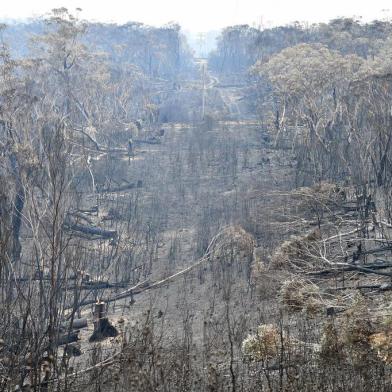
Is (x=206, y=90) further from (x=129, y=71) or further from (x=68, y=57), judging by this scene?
(x=68, y=57)

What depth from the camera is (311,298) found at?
1073 cm

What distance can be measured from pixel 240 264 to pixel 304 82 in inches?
527

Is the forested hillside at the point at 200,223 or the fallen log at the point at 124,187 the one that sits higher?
the forested hillside at the point at 200,223

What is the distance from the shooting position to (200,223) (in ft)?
77.3

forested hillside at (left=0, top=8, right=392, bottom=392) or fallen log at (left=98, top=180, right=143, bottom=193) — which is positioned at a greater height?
forested hillside at (left=0, top=8, right=392, bottom=392)

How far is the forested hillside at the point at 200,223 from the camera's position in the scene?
832cm

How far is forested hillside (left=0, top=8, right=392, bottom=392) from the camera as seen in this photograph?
328 inches

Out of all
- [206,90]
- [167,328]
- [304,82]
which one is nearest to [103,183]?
[304,82]

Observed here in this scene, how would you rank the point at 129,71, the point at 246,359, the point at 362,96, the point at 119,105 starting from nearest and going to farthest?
the point at 246,359, the point at 362,96, the point at 119,105, the point at 129,71

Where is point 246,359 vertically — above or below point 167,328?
above

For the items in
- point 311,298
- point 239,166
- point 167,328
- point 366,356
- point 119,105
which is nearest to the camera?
point 366,356

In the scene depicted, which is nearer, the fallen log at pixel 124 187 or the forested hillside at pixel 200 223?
the forested hillside at pixel 200 223

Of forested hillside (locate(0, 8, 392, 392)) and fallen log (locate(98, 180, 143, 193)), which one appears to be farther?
fallen log (locate(98, 180, 143, 193))

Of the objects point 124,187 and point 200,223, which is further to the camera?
point 124,187
